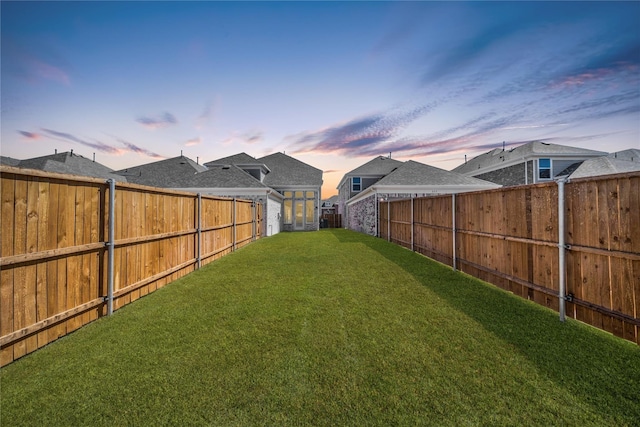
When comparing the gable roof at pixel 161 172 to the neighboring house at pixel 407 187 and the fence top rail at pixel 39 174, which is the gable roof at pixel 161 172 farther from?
the fence top rail at pixel 39 174

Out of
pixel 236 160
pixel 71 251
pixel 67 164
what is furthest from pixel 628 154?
pixel 67 164

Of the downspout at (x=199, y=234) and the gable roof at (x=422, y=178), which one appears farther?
the gable roof at (x=422, y=178)

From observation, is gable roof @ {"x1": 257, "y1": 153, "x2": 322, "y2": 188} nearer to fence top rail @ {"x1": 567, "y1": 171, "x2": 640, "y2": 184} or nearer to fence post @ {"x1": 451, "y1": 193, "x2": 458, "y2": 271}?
fence post @ {"x1": 451, "y1": 193, "x2": 458, "y2": 271}

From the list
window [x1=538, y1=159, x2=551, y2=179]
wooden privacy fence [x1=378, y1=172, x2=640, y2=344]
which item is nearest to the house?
wooden privacy fence [x1=378, y1=172, x2=640, y2=344]

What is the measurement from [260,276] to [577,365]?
5.26 meters

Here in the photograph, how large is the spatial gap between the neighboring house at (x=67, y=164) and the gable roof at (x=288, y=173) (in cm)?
1196

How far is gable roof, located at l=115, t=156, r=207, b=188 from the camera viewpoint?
64.2ft

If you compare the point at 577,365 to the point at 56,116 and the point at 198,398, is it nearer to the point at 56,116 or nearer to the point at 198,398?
the point at 198,398

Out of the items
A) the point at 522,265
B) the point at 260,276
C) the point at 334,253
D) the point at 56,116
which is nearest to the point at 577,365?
the point at 522,265

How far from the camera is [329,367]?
7.89 ft

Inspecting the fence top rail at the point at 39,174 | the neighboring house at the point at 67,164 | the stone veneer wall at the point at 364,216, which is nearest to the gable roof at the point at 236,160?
the neighboring house at the point at 67,164

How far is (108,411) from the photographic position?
1873 millimetres

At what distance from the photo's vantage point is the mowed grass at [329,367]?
184cm

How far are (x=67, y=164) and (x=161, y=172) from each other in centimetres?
556
